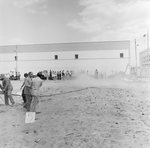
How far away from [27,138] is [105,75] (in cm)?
1384

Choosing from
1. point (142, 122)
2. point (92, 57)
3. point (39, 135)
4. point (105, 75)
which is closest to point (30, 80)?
point (39, 135)

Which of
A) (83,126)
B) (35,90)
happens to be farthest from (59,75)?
(83,126)

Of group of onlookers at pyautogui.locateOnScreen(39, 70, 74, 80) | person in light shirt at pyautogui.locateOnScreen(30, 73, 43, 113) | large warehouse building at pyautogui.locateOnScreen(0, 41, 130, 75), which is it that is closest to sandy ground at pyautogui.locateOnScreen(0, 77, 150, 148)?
person in light shirt at pyautogui.locateOnScreen(30, 73, 43, 113)

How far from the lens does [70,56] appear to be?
21875mm

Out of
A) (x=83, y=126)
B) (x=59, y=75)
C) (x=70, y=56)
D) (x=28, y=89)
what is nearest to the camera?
(x=83, y=126)

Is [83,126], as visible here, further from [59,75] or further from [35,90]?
[59,75]

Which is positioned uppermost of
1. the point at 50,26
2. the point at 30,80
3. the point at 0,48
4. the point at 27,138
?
the point at 0,48

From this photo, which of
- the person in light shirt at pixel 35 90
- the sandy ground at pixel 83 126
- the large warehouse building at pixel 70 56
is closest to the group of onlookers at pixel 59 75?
the large warehouse building at pixel 70 56

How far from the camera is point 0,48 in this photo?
76.3ft

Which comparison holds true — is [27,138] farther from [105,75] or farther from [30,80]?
[105,75]

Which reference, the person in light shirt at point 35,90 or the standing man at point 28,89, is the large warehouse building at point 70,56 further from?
the person in light shirt at point 35,90

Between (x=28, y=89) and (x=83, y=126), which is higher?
(x=28, y=89)

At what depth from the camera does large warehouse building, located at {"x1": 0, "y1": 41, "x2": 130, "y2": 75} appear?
20453mm

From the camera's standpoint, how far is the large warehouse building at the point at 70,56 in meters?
20.5
